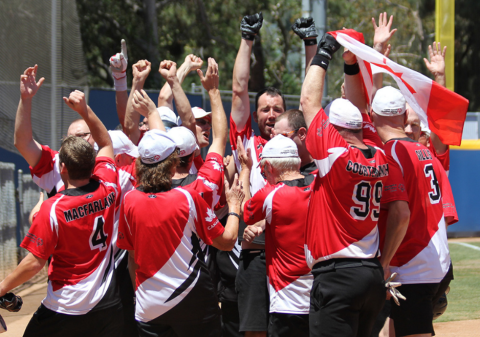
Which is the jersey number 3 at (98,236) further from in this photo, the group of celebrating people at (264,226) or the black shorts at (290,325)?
the black shorts at (290,325)

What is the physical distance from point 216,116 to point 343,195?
4.76ft

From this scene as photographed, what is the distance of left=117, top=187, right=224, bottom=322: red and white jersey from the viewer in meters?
3.75

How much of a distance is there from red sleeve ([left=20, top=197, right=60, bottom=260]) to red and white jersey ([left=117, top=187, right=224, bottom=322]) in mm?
537

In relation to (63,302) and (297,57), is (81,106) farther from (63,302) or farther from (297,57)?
(297,57)

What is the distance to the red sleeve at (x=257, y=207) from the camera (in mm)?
4230

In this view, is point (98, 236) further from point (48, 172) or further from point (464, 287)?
point (464, 287)

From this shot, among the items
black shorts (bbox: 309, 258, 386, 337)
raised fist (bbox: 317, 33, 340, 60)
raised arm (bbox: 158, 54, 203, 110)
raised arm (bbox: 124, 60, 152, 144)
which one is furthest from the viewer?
raised arm (bbox: 158, 54, 203, 110)

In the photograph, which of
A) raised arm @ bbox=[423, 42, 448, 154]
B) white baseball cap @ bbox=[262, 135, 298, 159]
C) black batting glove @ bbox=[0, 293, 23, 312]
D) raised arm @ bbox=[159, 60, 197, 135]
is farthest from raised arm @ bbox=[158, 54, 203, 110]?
black batting glove @ bbox=[0, 293, 23, 312]

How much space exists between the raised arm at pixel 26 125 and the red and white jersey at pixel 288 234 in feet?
5.84

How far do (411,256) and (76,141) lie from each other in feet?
9.02

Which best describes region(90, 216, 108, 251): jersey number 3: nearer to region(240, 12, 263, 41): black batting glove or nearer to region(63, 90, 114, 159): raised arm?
region(63, 90, 114, 159): raised arm

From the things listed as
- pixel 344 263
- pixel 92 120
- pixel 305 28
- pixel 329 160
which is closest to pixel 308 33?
pixel 305 28

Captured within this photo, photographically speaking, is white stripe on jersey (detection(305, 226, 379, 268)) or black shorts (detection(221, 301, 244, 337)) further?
black shorts (detection(221, 301, 244, 337))

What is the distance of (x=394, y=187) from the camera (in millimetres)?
4039
